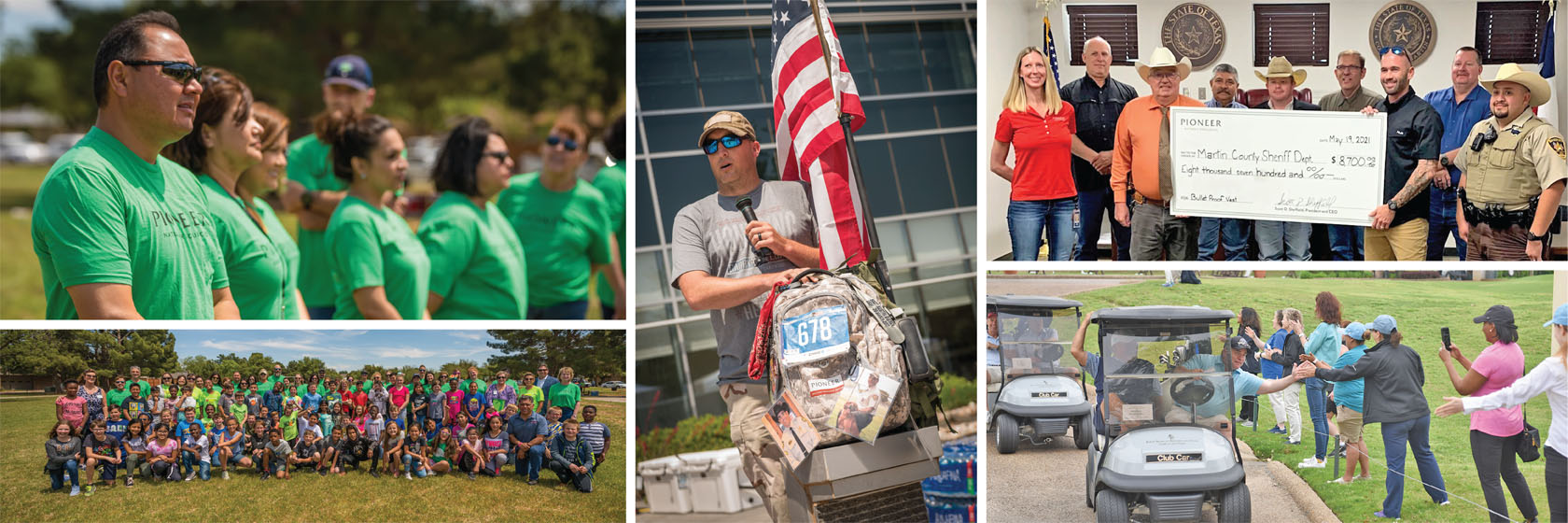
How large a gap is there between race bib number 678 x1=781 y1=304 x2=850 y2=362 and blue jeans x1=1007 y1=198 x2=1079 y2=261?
48.1 inches

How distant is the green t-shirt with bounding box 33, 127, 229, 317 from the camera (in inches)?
156

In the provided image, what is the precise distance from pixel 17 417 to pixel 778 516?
10.4 ft

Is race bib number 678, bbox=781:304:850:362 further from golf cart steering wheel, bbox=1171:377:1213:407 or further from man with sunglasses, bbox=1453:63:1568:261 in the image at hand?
man with sunglasses, bbox=1453:63:1568:261

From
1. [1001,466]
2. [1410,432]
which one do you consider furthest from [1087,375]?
[1410,432]

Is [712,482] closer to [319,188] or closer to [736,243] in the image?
[736,243]

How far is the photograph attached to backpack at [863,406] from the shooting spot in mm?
3473

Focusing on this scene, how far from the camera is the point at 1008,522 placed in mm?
4469

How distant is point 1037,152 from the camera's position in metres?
4.38

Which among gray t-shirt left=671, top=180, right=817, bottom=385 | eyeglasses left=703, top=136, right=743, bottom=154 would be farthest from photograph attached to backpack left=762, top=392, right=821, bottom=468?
eyeglasses left=703, top=136, right=743, bottom=154

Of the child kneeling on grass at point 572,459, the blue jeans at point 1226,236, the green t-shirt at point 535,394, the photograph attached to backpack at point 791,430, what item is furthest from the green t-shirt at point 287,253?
the blue jeans at point 1226,236

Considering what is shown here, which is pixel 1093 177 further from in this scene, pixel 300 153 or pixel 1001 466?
pixel 300 153

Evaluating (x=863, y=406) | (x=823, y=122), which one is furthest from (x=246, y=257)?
(x=863, y=406)

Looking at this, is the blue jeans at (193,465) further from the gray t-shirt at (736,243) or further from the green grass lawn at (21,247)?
the green grass lawn at (21,247)

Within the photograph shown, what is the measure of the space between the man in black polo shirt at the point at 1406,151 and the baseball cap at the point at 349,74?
187 inches
